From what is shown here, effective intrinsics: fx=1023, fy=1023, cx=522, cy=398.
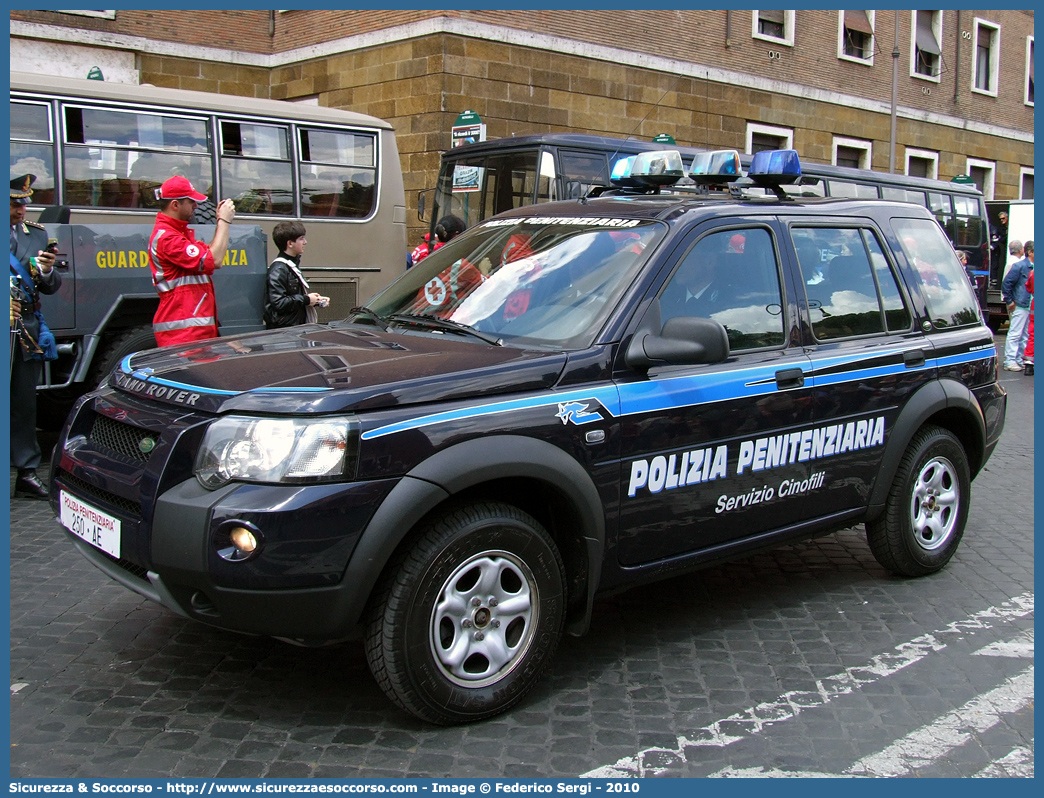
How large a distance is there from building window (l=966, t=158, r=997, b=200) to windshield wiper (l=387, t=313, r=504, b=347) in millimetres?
33238

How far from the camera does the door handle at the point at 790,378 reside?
4.29m

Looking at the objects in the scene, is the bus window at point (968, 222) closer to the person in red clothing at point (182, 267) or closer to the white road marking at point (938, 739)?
the person in red clothing at point (182, 267)

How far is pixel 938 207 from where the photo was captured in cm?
2172

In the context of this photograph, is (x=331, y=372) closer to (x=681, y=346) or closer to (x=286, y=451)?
(x=286, y=451)

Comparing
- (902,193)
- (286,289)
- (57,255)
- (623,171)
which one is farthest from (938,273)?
(902,193)

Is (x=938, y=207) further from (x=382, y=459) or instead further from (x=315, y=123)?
(x=382, y=459)

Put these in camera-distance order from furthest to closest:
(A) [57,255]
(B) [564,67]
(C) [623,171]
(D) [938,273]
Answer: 1. (B) [564,67]
2. (A) [57,255]
3. (D) [938,273]
4. (C) [623,171]

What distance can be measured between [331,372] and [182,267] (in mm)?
3648

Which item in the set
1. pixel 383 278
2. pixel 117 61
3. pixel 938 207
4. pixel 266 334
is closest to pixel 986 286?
pixel 938 207

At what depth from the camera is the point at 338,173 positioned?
11773mm

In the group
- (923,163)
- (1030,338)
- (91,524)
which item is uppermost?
(923,163)

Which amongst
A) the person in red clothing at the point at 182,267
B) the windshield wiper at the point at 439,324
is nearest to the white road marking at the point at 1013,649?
the windshield wiper at the point at 439,324

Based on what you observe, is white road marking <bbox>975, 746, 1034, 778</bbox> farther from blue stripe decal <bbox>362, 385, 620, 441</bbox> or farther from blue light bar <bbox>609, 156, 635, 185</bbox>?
blue light bar <bbox>609, 156, 635, 185</bbox>

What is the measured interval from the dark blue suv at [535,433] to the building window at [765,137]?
21258 millimetres
